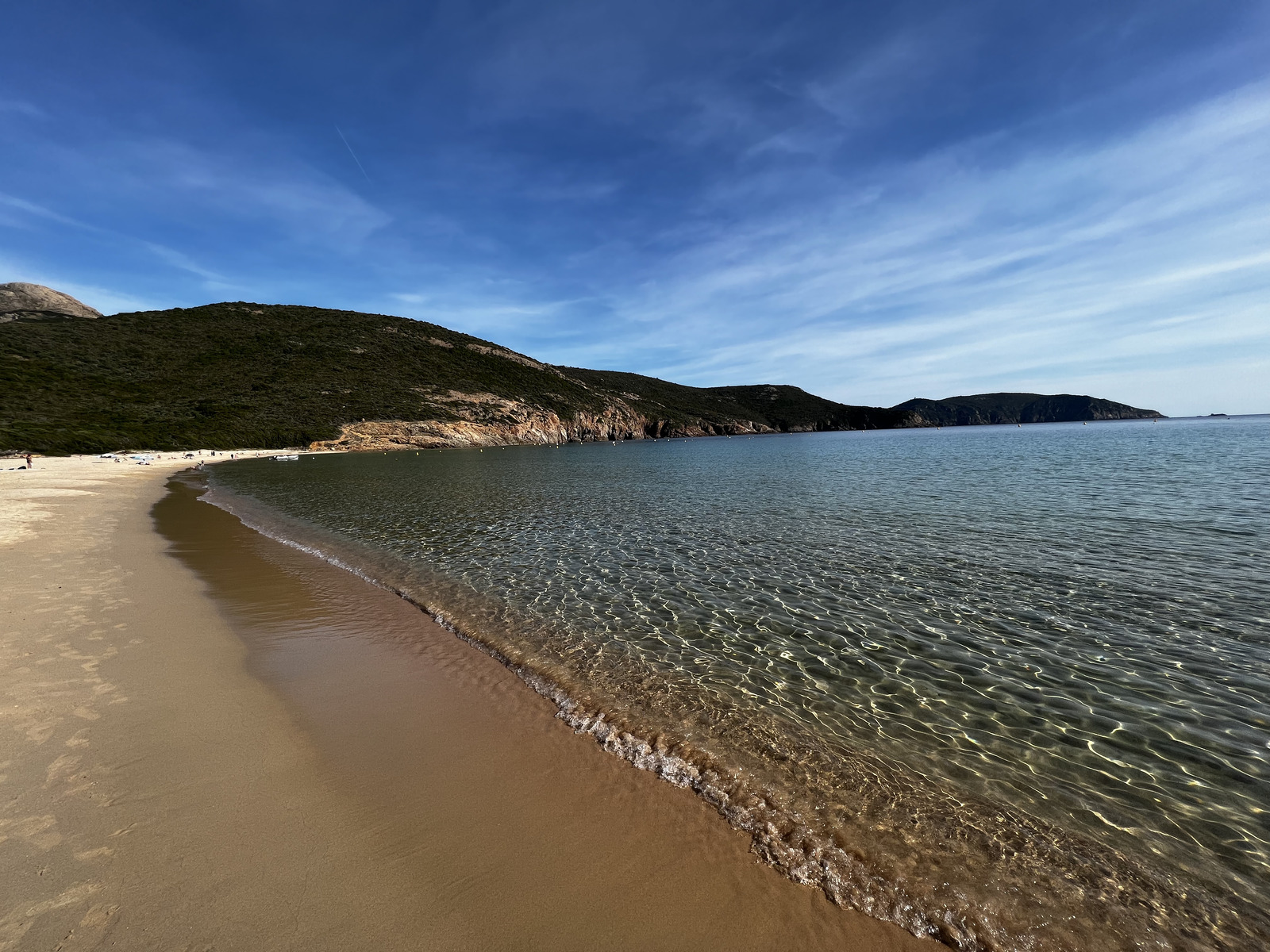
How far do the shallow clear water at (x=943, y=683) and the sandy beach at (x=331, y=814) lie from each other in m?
0.88

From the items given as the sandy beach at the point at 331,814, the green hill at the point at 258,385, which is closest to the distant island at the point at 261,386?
the green hill at the point at 258,385

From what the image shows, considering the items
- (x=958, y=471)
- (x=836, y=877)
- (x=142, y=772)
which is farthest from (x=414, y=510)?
(x=958, y=471)

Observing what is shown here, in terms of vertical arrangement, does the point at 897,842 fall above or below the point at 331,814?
below

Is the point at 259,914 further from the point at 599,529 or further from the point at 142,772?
the point at 599,529

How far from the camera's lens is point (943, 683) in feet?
26.8

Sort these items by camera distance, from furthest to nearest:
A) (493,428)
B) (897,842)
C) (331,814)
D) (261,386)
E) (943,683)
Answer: (493,428), (261,386), (943,683), (331,814), (897,842)

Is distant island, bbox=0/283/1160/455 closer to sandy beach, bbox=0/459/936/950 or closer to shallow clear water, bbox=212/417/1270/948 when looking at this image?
shallow clear water, bbox=212/417/1270/948

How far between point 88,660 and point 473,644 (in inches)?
232

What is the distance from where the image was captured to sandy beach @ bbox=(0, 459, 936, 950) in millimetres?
3920

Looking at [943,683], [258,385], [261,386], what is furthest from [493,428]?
[943,683]

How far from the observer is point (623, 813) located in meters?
5.37

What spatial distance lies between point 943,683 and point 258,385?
379 ft

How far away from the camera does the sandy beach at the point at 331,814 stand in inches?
154

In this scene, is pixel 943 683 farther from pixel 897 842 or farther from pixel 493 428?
pixel 493 428
